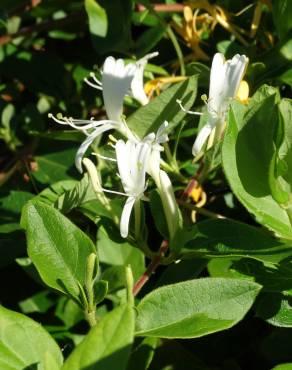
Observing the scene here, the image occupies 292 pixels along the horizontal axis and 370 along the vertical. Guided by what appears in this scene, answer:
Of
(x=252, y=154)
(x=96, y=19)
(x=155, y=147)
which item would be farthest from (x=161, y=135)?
(x=96, y=19)

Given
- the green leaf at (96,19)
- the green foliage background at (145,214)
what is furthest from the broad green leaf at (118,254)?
the green leaf at (96,19)

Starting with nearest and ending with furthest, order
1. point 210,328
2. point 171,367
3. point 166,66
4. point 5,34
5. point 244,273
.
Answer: point 210,328 < point 244,273 < point 171,367 < point 166,66 < point 5,34

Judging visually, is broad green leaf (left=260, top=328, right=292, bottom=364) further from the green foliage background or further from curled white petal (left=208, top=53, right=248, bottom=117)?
curled white petal (left=208, top=53, right=248, bottom=117)

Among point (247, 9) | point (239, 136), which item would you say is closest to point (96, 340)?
point (239, 136)

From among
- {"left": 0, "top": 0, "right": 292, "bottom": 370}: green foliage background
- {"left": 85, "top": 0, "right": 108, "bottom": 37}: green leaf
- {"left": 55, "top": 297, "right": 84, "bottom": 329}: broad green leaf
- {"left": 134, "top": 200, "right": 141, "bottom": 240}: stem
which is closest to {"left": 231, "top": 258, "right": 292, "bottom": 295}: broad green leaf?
{"left": 0, "top": 0, "right": 292, "bottom": 370}: green foliage background

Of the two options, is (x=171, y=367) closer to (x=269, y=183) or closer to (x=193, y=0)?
(x=269, y=183)
